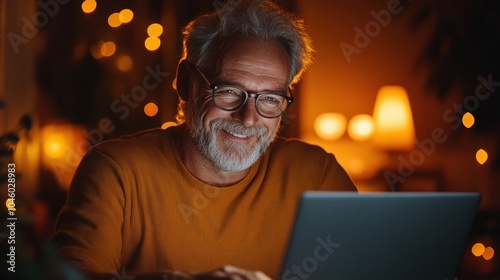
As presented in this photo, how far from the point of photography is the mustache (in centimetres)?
190

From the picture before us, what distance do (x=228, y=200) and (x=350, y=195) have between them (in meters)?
0.81

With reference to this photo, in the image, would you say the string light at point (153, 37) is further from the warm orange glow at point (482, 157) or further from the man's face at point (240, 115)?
the man's face at point (240, 115)

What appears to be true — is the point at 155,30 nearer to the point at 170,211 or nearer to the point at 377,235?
the point at 170,211

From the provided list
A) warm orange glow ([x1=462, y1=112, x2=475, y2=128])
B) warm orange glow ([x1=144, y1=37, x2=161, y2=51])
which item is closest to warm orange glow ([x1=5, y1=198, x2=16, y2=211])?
warm orange glow ([x1=462, y1=112, x2=475, y2=128])

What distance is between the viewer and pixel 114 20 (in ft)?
14.4

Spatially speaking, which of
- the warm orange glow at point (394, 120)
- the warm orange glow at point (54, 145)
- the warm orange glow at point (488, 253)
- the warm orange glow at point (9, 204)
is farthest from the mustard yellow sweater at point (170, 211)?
the warm orange glow at point (394, 120)

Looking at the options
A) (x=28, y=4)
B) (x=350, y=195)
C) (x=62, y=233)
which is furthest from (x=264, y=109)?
(x=28, y=4)

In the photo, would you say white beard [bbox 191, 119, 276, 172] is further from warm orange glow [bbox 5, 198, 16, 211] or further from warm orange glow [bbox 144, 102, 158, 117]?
warm orange glow [bbox 144, 102, 158, 117]

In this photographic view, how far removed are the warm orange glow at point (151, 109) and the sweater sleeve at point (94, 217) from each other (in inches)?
109

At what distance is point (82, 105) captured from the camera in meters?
4.12

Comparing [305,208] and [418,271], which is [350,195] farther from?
[418,271]

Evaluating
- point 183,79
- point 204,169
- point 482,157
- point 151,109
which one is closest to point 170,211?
point 204,169

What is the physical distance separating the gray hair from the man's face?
0.14ft

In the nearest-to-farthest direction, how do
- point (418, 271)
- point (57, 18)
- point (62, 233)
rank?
point (418, 271) → point (62, 233) → point (57, 18)
